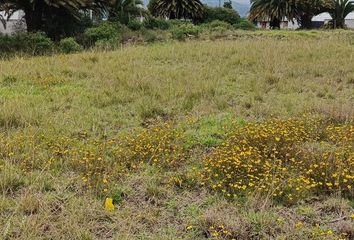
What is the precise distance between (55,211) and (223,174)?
1627 mm

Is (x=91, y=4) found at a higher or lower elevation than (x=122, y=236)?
higher

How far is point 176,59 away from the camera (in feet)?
41.1

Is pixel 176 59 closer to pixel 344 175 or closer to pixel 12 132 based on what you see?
pixel 12 132

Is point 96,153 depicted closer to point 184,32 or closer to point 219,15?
point 184,32

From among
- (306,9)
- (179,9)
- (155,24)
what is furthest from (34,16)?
(306,9)

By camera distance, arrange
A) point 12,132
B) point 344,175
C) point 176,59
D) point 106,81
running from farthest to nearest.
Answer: point 176,59 < point 106,81 < point 12,132 < point 344,175

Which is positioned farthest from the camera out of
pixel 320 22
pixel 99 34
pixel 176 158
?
pixel 320 22

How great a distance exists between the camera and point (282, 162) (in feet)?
15.8

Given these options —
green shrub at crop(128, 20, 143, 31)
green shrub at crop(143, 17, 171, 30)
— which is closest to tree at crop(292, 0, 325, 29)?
green shrub at crop(143, 17, 171, 30)

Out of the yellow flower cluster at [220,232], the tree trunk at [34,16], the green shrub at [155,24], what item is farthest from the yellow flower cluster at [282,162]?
the green shrub at [155,24]

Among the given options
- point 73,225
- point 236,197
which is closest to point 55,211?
point 73,225

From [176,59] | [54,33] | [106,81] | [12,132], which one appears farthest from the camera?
[54,33]

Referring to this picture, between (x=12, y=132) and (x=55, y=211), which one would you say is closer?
(x=55, y=211)

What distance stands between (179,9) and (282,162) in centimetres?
2631
